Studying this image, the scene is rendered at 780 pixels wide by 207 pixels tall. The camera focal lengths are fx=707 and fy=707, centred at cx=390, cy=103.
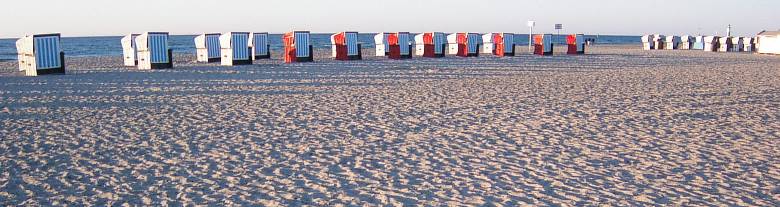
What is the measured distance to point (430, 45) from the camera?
23.6m

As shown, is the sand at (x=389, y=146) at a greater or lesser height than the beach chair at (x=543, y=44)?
lesser

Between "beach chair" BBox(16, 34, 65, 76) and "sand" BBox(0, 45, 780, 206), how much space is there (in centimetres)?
319

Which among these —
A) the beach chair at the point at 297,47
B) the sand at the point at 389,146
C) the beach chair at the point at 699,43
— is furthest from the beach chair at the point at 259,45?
the beach chair at the point at 699,43

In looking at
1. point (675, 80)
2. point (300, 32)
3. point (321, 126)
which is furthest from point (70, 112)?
point (300, 32)

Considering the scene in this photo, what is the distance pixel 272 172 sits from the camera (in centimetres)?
482

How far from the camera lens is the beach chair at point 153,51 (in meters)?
16.3

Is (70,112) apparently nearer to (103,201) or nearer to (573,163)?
(103,201)

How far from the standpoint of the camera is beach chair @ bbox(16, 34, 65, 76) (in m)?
14.2

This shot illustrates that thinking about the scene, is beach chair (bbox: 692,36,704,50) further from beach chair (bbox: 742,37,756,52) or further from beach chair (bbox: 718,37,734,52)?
beach chair (bbox: 718,37,734,52)

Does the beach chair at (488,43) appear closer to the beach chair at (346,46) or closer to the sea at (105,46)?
the beach chair at (346,46)

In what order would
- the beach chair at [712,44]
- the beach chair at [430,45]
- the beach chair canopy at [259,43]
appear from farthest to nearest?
the beach chair at [712,44]
the beach chair at [430,45]
the beach chair canopy at [259,43]

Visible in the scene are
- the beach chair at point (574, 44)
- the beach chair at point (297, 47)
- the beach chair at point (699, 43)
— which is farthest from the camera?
the beach chair at point (699, 43)

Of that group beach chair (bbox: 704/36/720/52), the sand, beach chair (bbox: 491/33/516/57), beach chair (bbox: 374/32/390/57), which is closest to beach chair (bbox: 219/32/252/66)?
beach chair (bbox: 374/32/390/57)

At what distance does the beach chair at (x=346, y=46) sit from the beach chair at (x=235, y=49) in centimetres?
348
